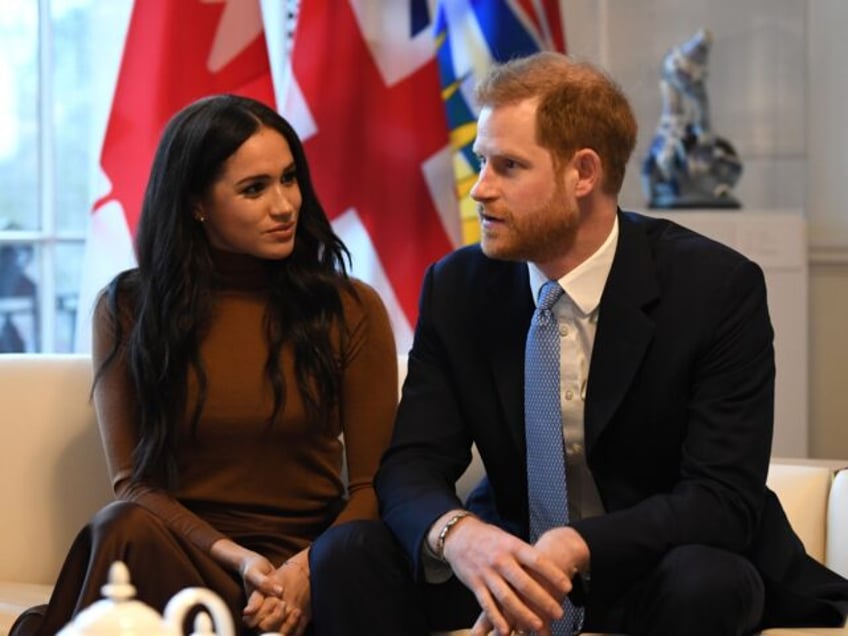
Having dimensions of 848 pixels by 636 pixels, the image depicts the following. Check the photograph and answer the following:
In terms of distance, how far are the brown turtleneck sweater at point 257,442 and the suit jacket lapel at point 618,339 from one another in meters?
0.39

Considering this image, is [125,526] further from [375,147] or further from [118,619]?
[375,147]

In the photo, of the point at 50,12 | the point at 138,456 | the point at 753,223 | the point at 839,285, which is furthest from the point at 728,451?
the point at 50,12

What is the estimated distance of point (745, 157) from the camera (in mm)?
3707

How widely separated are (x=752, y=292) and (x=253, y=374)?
29.7 inches

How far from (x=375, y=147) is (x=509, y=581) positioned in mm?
1535

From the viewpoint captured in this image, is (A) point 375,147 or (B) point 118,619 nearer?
(B) point 118,619

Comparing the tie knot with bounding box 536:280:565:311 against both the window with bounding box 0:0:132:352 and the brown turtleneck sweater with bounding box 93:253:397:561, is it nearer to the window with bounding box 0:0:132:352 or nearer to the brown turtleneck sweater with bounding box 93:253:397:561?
the brown turtleneck sweater with bounding box 93:253:397:561

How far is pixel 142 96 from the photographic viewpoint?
3.06 meters

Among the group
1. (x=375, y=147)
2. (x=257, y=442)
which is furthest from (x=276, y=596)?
(x=375, y=147)

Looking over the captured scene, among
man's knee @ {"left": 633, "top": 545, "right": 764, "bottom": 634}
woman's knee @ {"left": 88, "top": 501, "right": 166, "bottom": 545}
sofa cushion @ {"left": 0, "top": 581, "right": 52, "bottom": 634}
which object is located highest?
woman's knee @ {"left": 88, "top": 501, "right": 166, "bottom": 545}

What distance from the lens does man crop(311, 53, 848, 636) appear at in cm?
188

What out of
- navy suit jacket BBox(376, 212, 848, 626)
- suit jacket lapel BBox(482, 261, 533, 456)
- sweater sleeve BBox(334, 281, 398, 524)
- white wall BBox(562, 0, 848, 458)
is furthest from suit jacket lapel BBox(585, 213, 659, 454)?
white wall BBox(562, 0, 848, 458)

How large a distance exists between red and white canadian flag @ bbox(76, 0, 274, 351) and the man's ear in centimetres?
119

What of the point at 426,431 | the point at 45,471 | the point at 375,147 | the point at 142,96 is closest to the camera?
the point at 426,431
